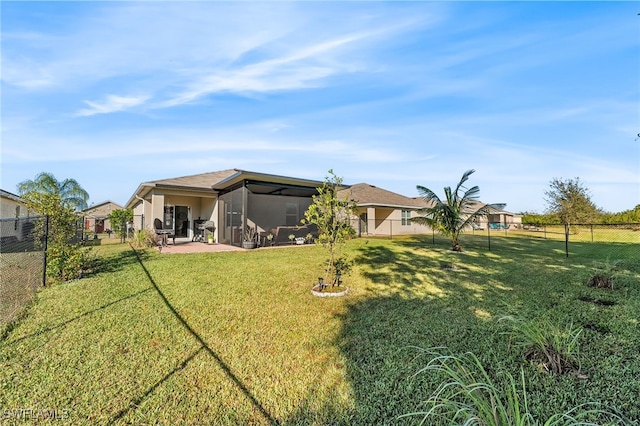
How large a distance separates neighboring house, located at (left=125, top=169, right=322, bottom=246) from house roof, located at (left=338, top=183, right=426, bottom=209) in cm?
734

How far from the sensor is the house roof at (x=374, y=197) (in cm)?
2253

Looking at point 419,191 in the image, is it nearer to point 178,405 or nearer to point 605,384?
point 605,384

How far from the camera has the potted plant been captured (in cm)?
1244

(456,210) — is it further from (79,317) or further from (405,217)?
(405,217)

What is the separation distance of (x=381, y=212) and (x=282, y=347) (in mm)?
21585

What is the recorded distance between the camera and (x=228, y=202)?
46.5 feet

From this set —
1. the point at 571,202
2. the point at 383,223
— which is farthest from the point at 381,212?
the point at 571,202

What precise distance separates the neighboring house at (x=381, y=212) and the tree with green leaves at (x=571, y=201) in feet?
33.9

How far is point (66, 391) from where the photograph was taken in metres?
2.51

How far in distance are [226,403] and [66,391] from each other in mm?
1522

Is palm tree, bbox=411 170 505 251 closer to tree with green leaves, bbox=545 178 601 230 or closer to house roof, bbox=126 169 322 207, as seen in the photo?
house roof, bbox=126 169 322 207

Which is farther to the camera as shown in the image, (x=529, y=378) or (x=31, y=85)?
(x=31, y=85)

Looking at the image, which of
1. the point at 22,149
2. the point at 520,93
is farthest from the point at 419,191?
the point at 22,149

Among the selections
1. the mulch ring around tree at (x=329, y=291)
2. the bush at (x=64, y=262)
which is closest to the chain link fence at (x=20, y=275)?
the bush at (x=64, y=262)
